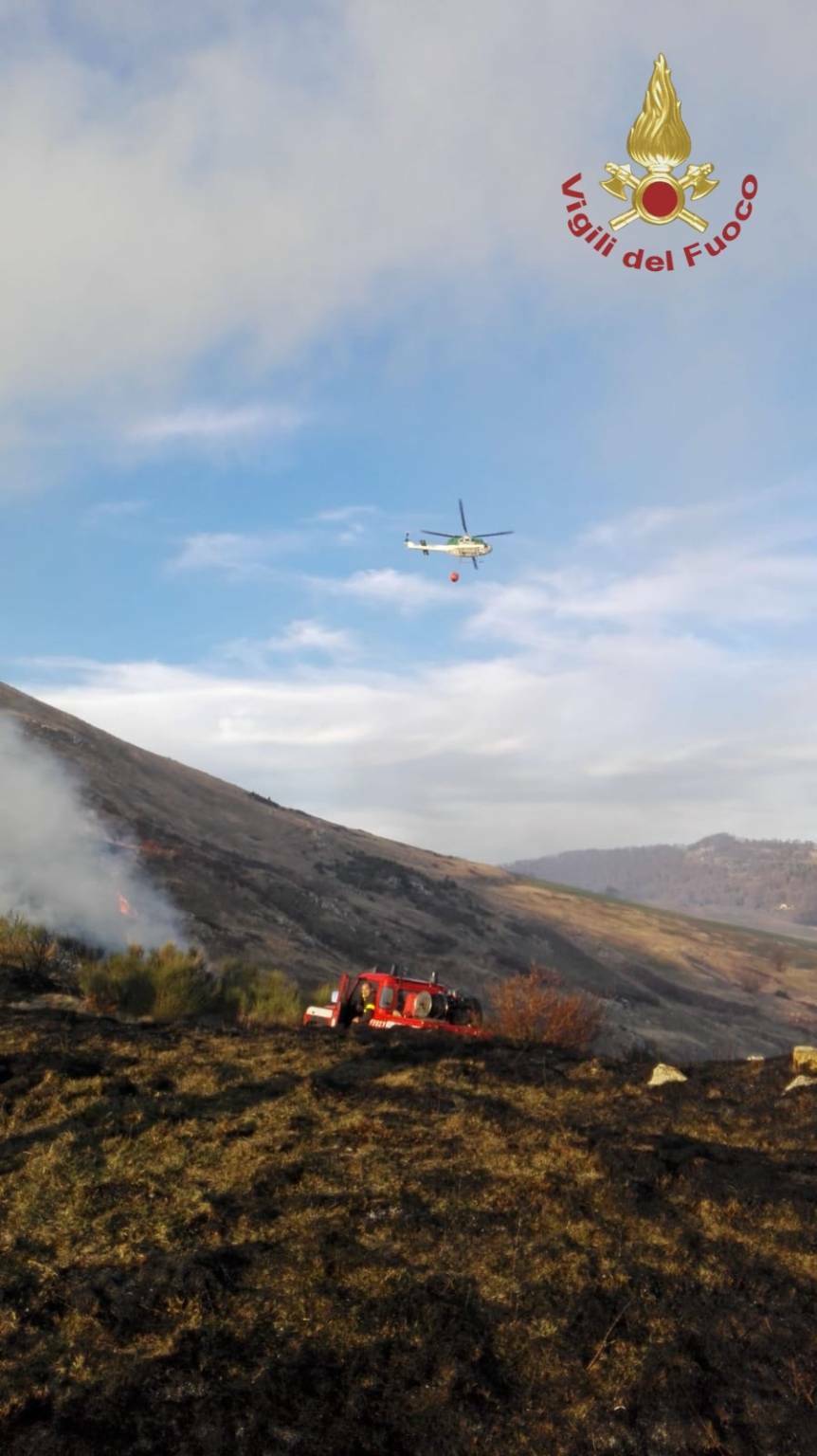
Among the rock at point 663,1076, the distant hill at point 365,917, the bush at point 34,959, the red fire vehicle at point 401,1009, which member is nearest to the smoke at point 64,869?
the distant hill at point 365,917

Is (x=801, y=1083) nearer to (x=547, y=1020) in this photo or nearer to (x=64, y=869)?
(x=547, y=1020)

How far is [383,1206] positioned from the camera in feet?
30.9

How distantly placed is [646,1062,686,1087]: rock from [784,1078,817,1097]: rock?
1.62 meters

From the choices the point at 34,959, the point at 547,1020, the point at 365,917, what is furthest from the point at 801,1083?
the point at 365,917

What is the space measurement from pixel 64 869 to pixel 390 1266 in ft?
90.3

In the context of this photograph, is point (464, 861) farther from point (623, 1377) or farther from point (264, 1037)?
point (623, 1377)

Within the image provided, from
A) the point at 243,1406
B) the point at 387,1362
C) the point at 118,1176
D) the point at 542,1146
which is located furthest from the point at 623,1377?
the point at 118,1176

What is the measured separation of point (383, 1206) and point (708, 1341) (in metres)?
3.24

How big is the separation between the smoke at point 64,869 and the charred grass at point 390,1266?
568 inches

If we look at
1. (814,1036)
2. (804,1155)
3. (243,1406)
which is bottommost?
(814,1036)

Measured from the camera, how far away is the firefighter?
19.3m

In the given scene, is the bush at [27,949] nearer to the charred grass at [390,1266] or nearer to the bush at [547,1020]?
the charred grass at [390,1266]

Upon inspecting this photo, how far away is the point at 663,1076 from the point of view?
15688mm

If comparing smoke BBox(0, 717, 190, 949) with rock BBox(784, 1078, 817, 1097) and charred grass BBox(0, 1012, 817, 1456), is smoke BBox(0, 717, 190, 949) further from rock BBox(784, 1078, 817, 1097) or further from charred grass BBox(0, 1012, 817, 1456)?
rock BBox(784, 1078, 817, 1097)
